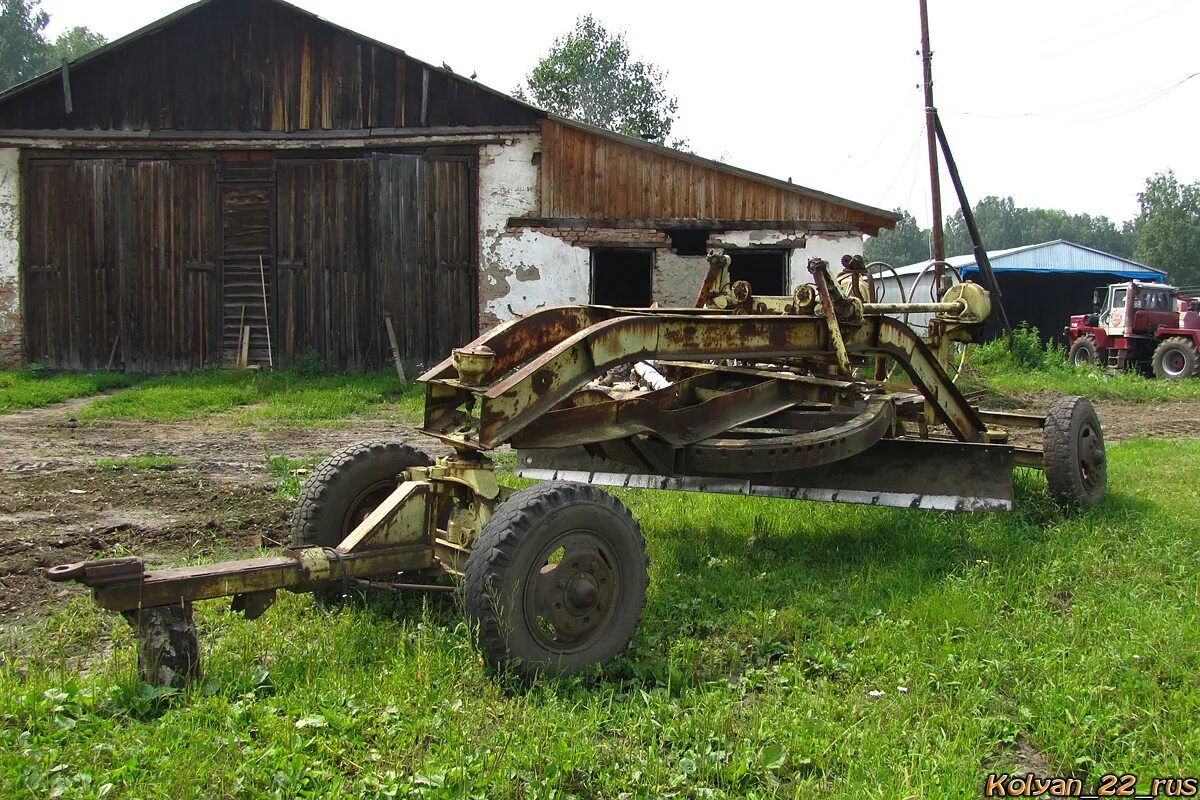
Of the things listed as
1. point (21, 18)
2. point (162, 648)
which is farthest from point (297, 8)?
→ point (21, 18)

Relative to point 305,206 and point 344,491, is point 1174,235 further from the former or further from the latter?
point 344,491

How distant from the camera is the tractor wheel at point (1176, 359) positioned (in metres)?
19.3

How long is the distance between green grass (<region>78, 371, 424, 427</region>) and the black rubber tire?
641 cm

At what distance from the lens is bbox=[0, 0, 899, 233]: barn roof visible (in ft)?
48.2

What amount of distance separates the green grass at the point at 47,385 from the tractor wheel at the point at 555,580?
1075 cm

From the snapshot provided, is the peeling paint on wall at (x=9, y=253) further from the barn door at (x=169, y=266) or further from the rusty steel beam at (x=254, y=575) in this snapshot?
the rusty steel beam at (x=254, y=575)

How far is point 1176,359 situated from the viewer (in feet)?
64.8

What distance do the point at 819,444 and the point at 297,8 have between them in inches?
515

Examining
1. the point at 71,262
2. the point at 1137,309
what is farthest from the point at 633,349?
the point at 1137,309

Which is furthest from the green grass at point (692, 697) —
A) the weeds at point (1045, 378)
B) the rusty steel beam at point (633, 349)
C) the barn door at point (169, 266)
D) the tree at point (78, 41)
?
the tree at point (78, 41)

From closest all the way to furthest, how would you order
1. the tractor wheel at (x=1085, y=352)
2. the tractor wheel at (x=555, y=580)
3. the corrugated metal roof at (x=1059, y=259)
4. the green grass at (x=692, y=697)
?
the green grass at (x=692, y=697) < the tractor wheel at (x=555, y=580) < the tractor wheel at (x=1085, y=352) < the corrugated metal roof at (x=1059, y=259)

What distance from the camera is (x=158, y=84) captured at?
14.9 m

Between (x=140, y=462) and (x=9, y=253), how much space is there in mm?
9516

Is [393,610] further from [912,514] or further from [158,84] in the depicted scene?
[158,84]
